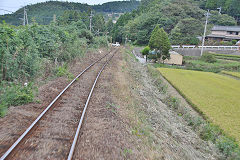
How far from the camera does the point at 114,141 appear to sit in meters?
5.53

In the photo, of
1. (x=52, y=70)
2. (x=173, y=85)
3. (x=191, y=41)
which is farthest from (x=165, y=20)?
(x=52, y=70)

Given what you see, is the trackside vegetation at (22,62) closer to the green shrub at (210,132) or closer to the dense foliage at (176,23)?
the green shrub at (210,132)

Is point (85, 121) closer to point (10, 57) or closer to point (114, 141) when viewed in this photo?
point (114, 141)

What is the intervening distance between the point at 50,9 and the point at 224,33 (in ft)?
191

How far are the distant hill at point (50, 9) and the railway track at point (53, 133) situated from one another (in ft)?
27.2

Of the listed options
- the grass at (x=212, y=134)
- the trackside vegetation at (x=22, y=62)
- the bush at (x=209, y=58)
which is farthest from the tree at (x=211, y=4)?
the trackside vegetation at (x=22, y=62)

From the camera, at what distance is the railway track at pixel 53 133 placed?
4449 mm

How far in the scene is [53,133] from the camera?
545cm

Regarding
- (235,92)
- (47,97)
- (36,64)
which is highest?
(36,64)

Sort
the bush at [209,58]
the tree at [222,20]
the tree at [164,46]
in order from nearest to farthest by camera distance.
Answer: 1. the tree at [164,46]
2. the bush at [209,58]
3. the tree at [222,20]

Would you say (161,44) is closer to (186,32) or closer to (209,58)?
(209,58)

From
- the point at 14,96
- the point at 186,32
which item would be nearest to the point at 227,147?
the point at 14,96

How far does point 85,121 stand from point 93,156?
6.07 ft

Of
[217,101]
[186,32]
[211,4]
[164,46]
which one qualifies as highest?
[211,4]
